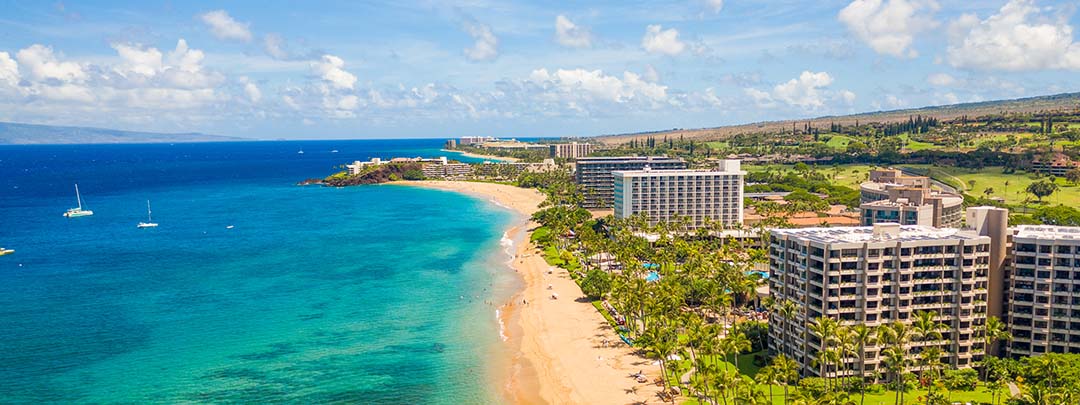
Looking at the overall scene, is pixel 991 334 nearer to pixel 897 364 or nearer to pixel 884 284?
pixel 884 284

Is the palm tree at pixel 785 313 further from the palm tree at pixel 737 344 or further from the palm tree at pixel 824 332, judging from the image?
the palm tree at pixel 737 344

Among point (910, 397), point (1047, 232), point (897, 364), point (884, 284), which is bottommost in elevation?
point (910, 397)

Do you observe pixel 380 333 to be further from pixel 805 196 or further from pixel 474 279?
pixel 805 196

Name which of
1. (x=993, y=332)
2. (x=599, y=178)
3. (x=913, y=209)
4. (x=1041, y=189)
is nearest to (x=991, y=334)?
(x=993, y=332)

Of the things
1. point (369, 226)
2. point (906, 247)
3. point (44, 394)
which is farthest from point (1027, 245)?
point (369, 226)

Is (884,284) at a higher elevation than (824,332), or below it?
higher

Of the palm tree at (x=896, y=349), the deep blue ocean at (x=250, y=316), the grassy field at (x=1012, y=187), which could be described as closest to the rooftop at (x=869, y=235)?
the palm tree at (x=896, y=349)
